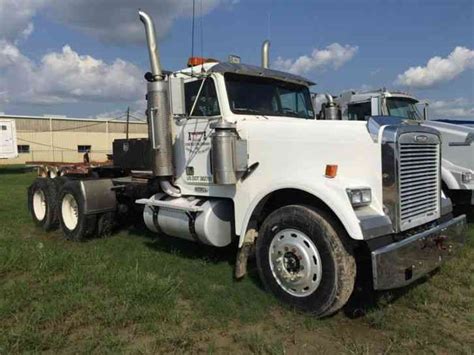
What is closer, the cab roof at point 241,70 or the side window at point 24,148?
the cab roof at point 241,70

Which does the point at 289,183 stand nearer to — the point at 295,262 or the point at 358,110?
the point at 295,262

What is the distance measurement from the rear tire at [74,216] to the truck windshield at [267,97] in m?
3.35

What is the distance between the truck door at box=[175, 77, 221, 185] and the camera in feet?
19.7

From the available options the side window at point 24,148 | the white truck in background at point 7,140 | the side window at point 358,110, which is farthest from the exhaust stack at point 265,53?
the side window at point 24,148

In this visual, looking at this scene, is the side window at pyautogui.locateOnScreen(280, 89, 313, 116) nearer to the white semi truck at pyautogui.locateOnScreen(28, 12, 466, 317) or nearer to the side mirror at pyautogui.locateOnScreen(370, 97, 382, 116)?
the white semi truck at pyautogui.locateOnScreen(28, 12, 466, 317)

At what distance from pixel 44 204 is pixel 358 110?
7656 mm

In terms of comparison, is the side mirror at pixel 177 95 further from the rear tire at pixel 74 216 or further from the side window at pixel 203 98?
the rear tire at pixel 74 216

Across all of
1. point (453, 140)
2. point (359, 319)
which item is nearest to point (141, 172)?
point (359, 319)

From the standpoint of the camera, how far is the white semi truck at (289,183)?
4352mm

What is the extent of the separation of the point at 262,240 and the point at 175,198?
2088 mm

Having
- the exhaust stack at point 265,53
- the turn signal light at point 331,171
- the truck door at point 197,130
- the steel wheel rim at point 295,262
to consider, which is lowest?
the steel wheel rim at point 295,262

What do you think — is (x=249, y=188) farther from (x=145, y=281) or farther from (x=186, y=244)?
(x=186, y=244)

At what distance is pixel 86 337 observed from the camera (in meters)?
4.09

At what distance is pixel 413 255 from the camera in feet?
14.5
